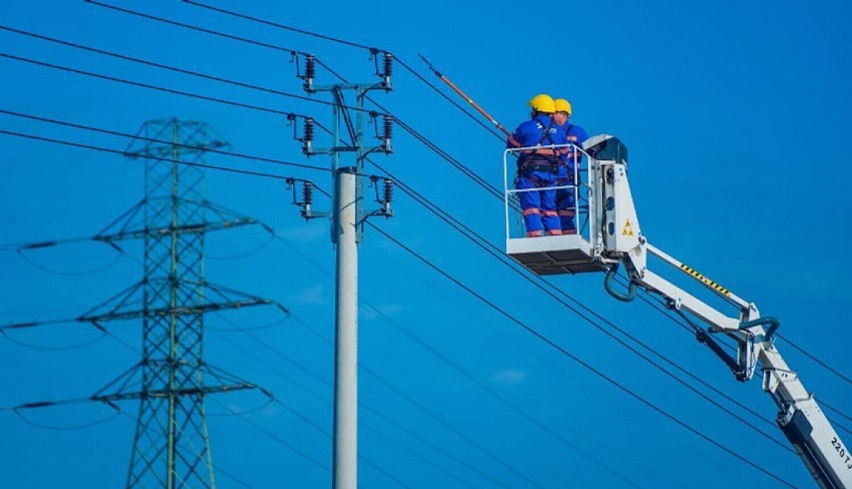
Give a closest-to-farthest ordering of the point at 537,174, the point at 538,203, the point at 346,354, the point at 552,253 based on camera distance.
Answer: the point at 552,253 < the point at 538,203 < the point at 537,174 < the point at 346,354

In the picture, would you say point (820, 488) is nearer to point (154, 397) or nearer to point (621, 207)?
point (621, 207)

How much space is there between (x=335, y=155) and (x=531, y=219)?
510 centimetres

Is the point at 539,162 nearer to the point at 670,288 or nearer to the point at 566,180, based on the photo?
the point at 566,180

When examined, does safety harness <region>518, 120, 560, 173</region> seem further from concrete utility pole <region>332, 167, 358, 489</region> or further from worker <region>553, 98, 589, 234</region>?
concrete utility pole <region>332, 167, 358, 489</region>

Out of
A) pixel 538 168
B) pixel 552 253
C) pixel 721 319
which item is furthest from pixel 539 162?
pixel 721 319

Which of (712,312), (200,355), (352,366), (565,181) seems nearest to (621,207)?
(565,181)

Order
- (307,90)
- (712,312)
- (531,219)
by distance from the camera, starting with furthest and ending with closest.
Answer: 1. (307,90)
2. (712,312)
3. (531,219)

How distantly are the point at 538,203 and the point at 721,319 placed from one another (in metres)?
4.60

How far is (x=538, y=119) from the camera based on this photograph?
2816cm

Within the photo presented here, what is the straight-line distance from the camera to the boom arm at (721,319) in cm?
2808

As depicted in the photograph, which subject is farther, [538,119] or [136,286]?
[136,286]

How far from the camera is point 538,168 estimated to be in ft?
91.0

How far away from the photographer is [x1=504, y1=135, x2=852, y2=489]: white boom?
2756cm

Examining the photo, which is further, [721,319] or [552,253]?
[721,319]
